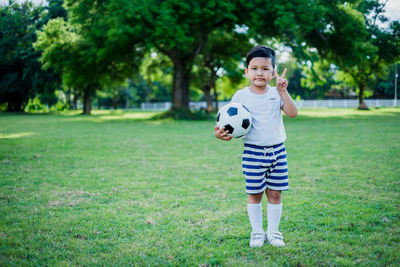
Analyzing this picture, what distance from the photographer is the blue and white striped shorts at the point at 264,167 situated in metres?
3.06

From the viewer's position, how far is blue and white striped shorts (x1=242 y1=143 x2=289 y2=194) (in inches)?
121

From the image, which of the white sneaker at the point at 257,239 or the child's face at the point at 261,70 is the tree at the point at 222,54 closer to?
the child's face at the point at 261,70

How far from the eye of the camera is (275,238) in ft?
10.3

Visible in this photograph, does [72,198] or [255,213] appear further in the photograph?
[72,198]

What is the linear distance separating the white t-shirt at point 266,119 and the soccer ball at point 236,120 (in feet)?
0.27

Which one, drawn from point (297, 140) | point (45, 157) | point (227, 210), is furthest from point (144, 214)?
point (297, 140)

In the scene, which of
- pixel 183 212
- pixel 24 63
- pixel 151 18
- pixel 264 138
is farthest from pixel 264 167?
pixel 24 63

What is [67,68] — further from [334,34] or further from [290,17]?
[334,34]

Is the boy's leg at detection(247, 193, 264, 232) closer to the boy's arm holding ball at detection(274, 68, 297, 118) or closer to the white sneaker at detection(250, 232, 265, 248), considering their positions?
A: the white sneaker at detection(250, 232, 265, 248)

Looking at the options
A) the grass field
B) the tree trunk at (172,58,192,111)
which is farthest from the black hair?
the tree trunk at (172,58,192,111)

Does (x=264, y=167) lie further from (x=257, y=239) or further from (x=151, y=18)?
(x=151, y=18)

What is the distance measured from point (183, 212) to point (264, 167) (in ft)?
4.55

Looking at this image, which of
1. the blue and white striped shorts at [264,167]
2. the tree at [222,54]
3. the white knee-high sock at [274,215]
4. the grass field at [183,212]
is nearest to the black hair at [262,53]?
the blue and white striped shorts at [264,167]

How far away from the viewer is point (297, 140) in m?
10.8
